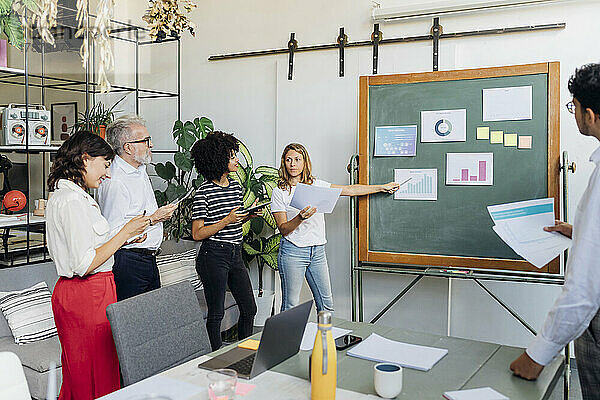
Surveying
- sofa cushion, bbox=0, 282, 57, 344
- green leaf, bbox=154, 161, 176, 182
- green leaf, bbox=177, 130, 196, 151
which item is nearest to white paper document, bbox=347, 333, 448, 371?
sofa cushion, bbox=0, 282, 57, 344

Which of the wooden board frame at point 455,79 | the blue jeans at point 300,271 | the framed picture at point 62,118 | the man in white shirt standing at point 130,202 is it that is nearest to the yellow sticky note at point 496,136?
the wooden board frame at point 455,79

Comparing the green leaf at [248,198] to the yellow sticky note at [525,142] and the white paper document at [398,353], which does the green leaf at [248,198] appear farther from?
the white paper document at [398,353]

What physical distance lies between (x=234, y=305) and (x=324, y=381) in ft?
9.26

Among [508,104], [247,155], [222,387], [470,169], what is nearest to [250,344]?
[222,387]

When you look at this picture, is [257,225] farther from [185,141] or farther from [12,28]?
[12,28]

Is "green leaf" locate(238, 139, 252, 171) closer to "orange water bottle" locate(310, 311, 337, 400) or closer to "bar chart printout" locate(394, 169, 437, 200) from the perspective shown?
"bar chart printout" locate(394, 169, 437, 200)

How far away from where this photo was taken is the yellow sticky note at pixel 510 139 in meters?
3.31

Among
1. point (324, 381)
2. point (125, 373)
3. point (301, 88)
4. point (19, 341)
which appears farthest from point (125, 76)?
point (324, 381)

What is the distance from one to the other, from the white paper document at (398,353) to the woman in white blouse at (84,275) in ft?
3.74

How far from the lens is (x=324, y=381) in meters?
1.54

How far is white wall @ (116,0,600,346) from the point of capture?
12.5 ft

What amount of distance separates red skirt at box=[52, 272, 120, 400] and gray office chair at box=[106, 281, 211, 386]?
0.47 meters

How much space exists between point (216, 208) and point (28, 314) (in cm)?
121

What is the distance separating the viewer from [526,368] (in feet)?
5.76
